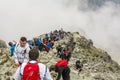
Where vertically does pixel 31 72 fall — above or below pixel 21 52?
below

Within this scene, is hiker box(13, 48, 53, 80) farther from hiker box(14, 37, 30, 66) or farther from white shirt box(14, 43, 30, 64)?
white shirt box(14, 43, 30, 64)

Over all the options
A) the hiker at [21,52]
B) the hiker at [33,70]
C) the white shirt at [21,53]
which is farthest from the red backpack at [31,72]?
the white shirt at [21,53]

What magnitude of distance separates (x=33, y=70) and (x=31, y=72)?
0.25 feet

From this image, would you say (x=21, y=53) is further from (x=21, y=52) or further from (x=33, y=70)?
(x=33, y=70)

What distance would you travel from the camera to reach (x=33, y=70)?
1017 cm

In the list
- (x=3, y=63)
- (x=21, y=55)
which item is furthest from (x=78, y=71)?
(x=21, y=55)

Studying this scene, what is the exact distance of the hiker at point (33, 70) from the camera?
401 inches

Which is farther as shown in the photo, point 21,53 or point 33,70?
point 21,53

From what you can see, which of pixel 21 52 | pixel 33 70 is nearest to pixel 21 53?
pixel 21 52

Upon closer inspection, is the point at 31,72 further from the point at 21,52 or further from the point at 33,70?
the point at 21,52

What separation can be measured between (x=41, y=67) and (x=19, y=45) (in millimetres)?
5806

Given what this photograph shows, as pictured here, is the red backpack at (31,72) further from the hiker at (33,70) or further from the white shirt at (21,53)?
the white shirt at (21,53)

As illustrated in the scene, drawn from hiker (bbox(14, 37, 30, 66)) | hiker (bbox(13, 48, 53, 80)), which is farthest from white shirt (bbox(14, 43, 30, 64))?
hiker (bbox(13, 48, 53, 80))

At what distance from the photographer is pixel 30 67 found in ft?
33.3
